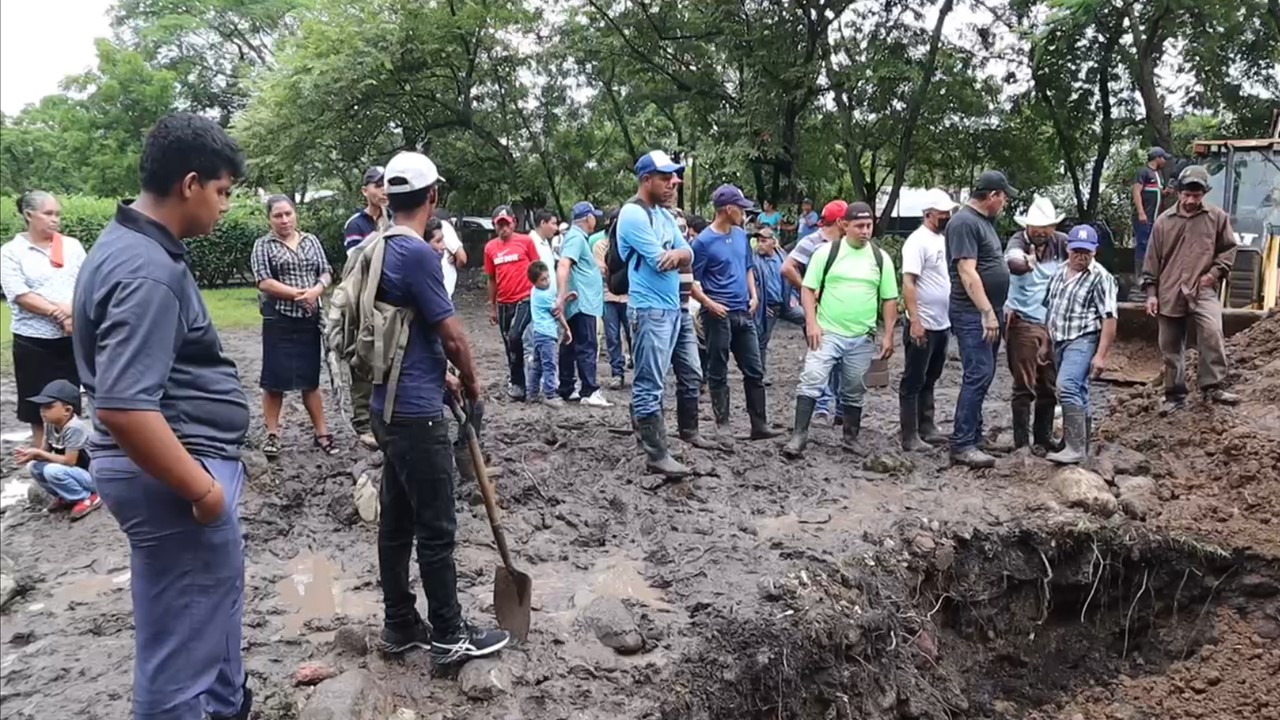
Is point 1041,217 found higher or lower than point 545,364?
higher

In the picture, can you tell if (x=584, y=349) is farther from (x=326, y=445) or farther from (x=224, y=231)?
(x=224, y=231)

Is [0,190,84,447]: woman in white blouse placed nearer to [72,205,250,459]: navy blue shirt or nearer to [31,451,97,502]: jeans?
[31,451,97,502]: jeans

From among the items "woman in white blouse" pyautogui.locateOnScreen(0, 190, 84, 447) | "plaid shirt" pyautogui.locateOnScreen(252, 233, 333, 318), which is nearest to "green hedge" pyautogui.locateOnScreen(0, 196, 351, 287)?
"woman in white blouse" pyautogui.locateOnScreen(0, 190, 84, 447)

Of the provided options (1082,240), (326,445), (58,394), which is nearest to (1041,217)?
(1082,240)

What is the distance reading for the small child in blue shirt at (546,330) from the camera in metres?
7.73

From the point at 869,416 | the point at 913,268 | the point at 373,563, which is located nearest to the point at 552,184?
the point at 869,416

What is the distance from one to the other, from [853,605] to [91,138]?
30323mm

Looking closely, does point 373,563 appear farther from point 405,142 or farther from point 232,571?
point 405,142

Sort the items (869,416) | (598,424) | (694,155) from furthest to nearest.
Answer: (694,155)
(869,416)
(598,424)

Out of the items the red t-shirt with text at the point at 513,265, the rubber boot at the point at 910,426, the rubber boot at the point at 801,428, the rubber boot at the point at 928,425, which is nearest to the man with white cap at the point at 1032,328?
the rubber boot at the point at 928,425

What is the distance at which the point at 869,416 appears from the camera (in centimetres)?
782

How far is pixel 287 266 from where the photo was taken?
564 cm

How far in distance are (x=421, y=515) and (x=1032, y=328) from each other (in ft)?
15.6

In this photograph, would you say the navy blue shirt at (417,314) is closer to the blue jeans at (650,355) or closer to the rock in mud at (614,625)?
the rock in mud at (614,625)
